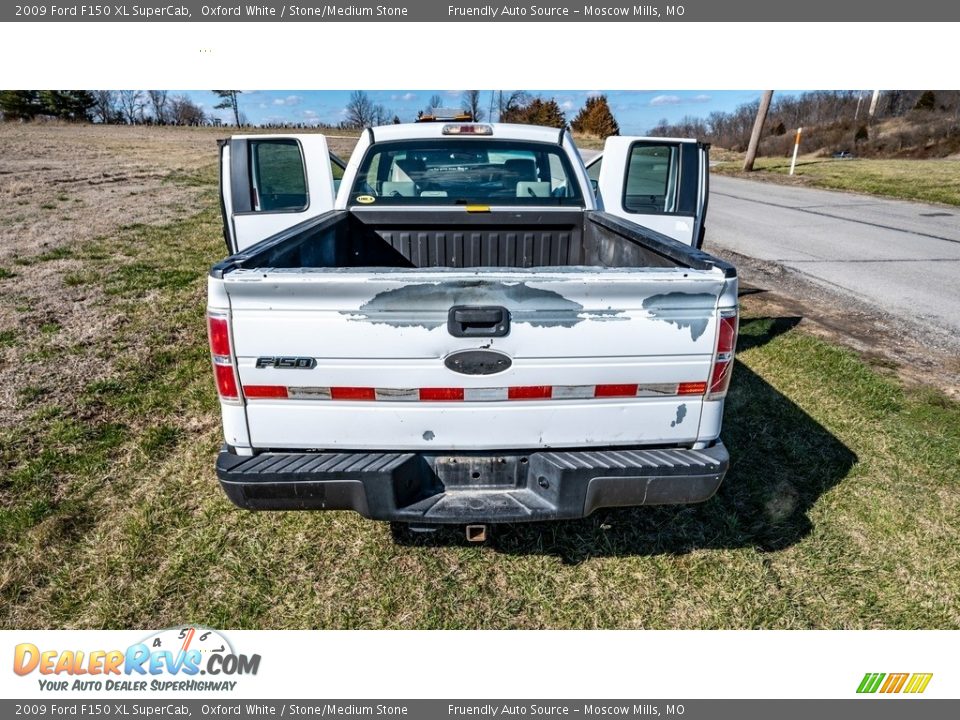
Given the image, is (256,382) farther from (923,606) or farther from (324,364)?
(923,606)

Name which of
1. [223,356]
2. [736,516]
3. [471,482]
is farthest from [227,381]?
[736,516]

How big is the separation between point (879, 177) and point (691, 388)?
2276 centimetres

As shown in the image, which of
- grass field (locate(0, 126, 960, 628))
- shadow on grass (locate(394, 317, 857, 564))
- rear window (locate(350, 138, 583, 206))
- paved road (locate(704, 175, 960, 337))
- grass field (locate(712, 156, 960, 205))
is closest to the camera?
grass field (locate(0, 126, 960, 628))

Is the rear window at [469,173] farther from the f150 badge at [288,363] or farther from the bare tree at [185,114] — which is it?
the bare tree at [185,114]

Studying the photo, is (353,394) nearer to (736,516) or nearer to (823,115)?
(736,516)

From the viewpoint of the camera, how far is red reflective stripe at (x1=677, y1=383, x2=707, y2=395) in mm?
2424

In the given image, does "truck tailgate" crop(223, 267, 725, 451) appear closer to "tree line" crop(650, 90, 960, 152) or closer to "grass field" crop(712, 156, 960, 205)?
"grass field" crop(712, 156, 960, 205)

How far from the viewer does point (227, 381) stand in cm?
232

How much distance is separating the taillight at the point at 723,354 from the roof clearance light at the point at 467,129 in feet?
9.43

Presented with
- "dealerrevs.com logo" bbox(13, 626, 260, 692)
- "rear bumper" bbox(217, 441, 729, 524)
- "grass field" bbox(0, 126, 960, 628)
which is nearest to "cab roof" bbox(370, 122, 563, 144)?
"grass field" bbox(0, 126, 960, 628)

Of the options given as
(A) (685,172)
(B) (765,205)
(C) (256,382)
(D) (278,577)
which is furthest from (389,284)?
(B) (765,205)

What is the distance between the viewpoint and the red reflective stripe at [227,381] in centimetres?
230

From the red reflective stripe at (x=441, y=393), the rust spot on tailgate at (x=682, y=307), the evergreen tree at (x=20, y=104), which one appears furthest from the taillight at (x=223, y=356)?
the evergreen tree at (x=20, y=104)

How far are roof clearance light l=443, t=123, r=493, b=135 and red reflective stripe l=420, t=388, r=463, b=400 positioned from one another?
2886 millimetres
